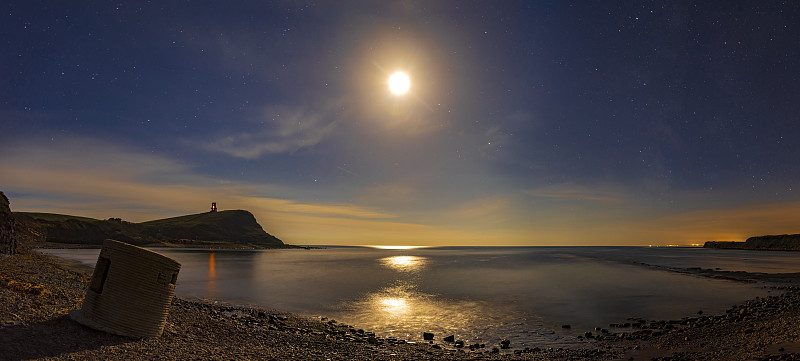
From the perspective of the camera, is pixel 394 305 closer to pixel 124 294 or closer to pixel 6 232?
pixel 124 294

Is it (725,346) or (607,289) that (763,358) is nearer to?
(725,346)

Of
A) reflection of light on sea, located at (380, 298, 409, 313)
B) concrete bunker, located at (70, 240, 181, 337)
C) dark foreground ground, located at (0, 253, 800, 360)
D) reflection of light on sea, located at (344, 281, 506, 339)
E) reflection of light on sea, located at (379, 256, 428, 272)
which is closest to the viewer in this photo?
dark foreground ground, located at (0, 253, 800, 360)

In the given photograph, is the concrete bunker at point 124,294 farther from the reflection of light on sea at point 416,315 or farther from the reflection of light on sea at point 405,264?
the reflection of light on sea at point 405,264

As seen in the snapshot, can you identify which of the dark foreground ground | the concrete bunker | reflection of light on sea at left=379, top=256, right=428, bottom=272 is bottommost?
reflection of light on sea at left=379, top=256, right=428, bottom=272

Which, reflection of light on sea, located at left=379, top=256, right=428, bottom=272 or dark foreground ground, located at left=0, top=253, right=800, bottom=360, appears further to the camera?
reflection of light on sea, located at left=379, top=256, right=428, bottom=272

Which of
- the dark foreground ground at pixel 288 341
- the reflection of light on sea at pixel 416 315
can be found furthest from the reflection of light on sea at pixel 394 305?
the dark foreground ground at pixel 288 341

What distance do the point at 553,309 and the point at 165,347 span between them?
26416 mm

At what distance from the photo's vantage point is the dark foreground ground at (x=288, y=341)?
32.6ft

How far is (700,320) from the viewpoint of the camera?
22000 millimetres

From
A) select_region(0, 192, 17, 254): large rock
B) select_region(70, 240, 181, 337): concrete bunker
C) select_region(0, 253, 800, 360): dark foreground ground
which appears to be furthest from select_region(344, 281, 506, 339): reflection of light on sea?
select_region(0, 192, 17, 254): large rock

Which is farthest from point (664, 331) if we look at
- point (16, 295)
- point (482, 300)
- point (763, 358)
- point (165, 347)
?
point (16, 295)

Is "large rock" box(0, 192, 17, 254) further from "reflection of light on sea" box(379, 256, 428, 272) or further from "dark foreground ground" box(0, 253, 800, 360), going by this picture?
"reflection of light on sea" box(379, 256, 428, 272)

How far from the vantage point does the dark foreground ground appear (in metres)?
9.94

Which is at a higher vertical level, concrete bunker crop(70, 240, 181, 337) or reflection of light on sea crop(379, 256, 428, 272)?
concrete bunker crop(70, 240, 181, 337)
